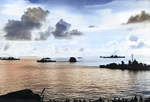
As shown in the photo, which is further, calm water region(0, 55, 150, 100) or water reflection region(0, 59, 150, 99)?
water reflection region(0, 59, 150, 99)

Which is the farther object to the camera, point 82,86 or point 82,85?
point 82,85

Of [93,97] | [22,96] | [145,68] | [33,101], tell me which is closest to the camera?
[33,101]

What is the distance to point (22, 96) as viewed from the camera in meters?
27.5

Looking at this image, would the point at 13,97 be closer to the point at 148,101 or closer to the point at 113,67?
the point at 148,101

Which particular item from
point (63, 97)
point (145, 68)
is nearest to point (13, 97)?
point (63, 97)

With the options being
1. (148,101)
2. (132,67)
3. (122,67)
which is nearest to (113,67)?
(122,67)

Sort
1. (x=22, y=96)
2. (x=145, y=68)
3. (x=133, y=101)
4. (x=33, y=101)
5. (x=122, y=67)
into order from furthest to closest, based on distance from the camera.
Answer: (x=122, y=67), (x=145, y=68), (x=133, y=101), (x=22, y=96), (x=33, y=101)

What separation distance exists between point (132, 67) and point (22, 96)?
12908 cm

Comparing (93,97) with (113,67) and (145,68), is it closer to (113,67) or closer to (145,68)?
(145,68)

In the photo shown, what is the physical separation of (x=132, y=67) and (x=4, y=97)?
130698 millimetres

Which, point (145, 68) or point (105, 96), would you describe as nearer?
point (105, 96)

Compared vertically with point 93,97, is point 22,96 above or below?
above

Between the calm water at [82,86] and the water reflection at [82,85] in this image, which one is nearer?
the calm water at [82,86]

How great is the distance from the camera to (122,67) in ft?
494
